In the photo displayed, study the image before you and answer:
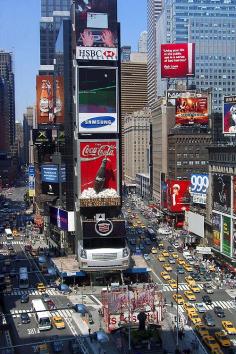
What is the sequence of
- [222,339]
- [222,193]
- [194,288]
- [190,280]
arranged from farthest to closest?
[222,193] < [190,280] < [194,288] < [222,339]

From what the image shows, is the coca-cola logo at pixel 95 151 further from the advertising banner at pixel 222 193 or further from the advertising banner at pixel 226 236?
the advertising banner at pixel 226 236

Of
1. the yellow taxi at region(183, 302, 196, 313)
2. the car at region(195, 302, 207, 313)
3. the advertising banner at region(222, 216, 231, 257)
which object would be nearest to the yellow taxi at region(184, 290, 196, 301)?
the car at region(195, 302, 207, 313)

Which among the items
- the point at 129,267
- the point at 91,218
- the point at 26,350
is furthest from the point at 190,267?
the point at 26,350

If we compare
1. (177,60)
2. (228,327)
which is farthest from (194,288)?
(177,60)

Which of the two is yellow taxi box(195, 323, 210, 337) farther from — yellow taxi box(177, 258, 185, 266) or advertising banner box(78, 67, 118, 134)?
advertising banner box(78, 67, 118, 134)

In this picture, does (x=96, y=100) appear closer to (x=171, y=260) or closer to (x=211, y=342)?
(x=171, y=260)

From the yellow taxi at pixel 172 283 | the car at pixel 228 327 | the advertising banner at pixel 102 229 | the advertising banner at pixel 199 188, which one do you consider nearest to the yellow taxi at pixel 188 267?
the yellow taxi at pixel 172 283

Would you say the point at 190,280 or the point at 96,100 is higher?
the point at 96,100
